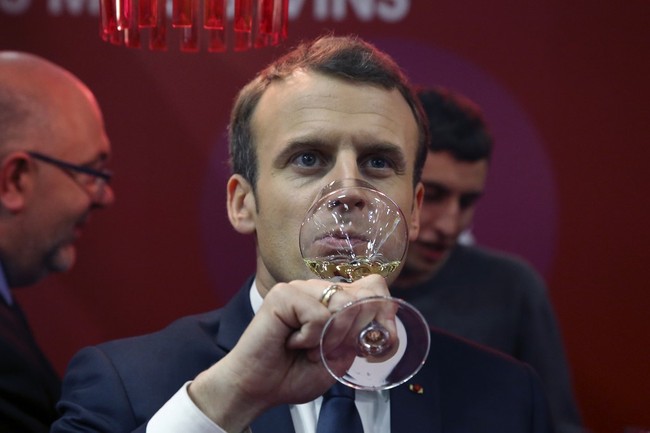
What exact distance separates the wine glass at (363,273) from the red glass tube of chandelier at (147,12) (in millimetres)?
650

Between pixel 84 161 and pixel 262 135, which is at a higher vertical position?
pixel 262 135

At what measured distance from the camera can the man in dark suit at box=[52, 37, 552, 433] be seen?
2.60 m

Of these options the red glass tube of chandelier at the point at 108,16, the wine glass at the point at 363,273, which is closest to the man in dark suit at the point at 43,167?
the red glass tube of chandelier at the point at 108,16

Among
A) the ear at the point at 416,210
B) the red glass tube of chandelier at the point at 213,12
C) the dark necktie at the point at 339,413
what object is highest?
the red glass tube of chandelier at the point at 213,12

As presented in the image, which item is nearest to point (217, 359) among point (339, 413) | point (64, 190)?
point (339, 413)

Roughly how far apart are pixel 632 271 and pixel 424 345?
227 cm

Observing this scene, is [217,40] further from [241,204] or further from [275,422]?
[275,422]

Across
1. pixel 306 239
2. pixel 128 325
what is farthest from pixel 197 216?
pixel 306 239

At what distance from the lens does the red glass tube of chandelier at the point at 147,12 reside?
106 inches

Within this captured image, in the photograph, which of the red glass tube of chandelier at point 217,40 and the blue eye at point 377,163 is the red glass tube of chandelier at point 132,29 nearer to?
the red glass tube of chandelier at point 217,40

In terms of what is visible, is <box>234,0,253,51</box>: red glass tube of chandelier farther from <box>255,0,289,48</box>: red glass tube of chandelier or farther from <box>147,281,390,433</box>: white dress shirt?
<box>147,281,390,433</box>: white dress shirt

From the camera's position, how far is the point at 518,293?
4.25 meters

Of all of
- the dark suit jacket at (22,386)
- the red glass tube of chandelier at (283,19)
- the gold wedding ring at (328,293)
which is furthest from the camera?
the dark suit jacket at (22,386)

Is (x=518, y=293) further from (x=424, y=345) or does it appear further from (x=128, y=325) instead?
(x=424, y=345)
